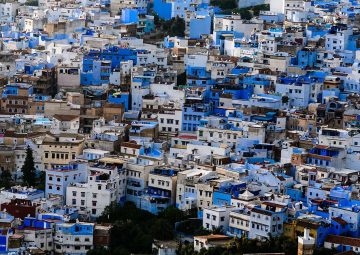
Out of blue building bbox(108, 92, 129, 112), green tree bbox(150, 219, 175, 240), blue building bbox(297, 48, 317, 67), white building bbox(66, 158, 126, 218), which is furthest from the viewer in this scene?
blue building bbox(297, 48, 317, 67)

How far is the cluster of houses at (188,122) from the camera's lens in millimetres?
27500

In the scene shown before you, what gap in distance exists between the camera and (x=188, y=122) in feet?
110

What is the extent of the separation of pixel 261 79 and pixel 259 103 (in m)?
1.91

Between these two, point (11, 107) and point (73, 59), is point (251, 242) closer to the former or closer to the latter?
point (11, 107)

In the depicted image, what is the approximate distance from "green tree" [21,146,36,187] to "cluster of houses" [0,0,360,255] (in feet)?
0.95

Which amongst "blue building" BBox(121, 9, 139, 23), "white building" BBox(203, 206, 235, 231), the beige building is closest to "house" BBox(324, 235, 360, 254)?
"white building" BBox(203, 206, 235, 231)

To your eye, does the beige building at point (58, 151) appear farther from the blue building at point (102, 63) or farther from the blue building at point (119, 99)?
the blue building at point (102, 63)

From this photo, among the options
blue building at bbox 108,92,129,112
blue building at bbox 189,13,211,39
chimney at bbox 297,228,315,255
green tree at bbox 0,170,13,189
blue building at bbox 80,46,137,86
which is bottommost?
chimney at bbox 297,228,315,255

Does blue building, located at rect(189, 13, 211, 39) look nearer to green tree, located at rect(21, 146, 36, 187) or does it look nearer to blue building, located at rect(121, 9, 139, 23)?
blue building, located at rect(121, 9, 139, 23)

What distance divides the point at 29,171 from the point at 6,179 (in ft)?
1.77

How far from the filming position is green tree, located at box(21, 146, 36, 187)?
30.4m

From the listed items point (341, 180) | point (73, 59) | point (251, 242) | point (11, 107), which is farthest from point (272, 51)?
point (251, 242)

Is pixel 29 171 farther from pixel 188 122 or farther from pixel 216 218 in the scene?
pixel 216 218

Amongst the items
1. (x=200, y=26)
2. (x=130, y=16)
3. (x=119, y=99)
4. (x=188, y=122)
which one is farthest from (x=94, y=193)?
(x=130, y=16)
